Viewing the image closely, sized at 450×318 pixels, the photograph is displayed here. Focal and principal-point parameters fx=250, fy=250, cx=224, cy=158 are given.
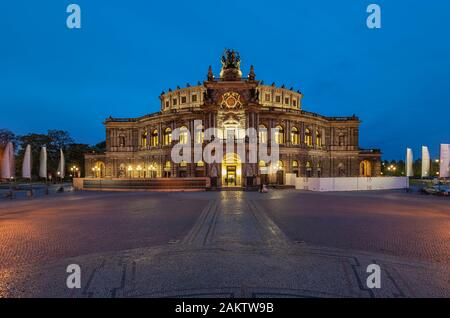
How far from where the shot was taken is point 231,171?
45812 mm

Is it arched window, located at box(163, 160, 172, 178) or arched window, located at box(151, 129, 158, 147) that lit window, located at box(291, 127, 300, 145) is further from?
arched window, located at box(151, 129, 158, 147)

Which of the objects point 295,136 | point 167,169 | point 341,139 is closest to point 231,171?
point 167,169

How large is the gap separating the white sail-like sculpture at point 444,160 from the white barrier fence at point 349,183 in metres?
9.18

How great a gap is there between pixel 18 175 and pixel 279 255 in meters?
88.1

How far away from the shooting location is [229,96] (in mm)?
45344

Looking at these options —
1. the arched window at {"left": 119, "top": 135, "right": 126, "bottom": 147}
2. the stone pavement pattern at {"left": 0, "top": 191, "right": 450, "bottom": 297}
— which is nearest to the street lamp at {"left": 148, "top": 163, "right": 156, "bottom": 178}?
the arched window at {"left": 119, "top": 135, "right": 126, "bottom": 147}

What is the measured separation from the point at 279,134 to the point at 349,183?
1878 cm

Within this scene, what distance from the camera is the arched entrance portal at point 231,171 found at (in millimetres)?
44875

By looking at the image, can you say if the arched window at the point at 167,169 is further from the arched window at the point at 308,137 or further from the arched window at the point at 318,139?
the arched window at the point at 318,139

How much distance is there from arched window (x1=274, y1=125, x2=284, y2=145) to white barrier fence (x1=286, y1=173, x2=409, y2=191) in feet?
38.1

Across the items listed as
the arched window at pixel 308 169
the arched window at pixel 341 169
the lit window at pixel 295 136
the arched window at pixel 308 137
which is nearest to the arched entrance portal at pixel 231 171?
the lit window at pixel 295 136

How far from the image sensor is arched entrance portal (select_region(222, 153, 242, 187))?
44.9 metres
